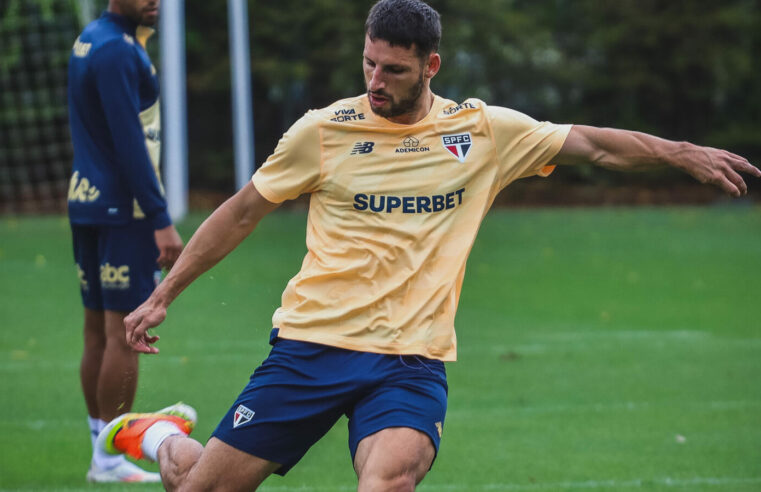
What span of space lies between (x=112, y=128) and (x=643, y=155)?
2925mm

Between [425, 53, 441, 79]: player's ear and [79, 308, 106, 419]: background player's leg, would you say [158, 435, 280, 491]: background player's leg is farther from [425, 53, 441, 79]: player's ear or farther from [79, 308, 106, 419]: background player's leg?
[79, 308, 106, 419]: background player's leg

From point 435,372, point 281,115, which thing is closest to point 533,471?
point 435,372

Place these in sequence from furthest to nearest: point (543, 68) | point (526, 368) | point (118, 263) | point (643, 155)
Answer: point (543, 68) < point (526, 368) < point (118, 263) < point (643, 155)

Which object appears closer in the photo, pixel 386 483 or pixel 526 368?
pixel 386 483

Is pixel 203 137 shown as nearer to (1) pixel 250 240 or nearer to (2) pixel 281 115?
(2) pixel 281 115

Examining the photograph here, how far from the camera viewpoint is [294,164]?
4.02 m

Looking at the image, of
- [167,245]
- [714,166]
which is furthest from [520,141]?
[167,245]

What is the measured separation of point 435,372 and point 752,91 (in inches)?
1262

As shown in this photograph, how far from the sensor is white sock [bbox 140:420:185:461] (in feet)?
14.8

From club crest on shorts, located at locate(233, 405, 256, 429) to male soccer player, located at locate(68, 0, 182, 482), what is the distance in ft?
6.66

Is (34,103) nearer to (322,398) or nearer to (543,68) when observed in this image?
(543,68)

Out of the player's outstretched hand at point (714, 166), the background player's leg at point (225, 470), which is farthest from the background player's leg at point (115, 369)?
the player's outstretched hand at point (714, 166)

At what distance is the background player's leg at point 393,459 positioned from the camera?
362 cm

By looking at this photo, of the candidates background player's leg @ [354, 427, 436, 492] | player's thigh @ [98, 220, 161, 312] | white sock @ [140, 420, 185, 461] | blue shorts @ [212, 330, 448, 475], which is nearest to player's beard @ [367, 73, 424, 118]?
→ blue shorts @ [212, 330, 448, 475]
